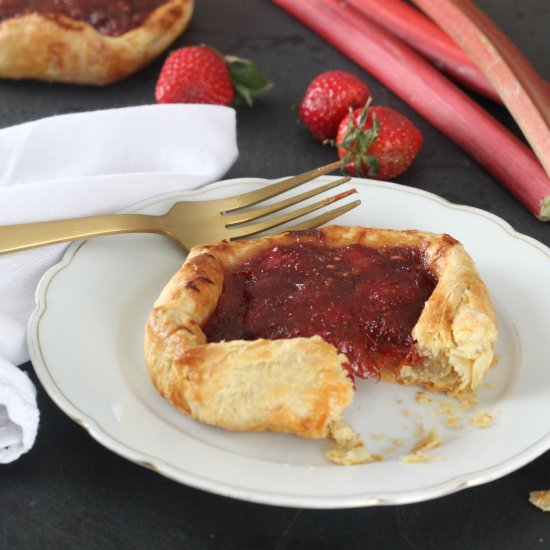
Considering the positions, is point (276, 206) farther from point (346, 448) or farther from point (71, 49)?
point (71, 49)

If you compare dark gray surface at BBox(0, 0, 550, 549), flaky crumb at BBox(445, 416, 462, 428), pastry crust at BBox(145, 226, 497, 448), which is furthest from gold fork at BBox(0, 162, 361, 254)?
flaky crumb at BBox(445, 416, 462, 428)

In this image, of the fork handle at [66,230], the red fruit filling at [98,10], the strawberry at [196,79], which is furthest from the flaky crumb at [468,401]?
the red fruit filling at [98,10]

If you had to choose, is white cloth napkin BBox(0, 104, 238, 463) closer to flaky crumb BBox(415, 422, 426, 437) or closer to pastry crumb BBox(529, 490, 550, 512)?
flaky crumb BBox(415, 422, 426, 437)

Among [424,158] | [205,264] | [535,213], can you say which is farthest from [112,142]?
[535,213]

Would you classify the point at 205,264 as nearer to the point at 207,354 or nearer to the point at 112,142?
the point at 207,354

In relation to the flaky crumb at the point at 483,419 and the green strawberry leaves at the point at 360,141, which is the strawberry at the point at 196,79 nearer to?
the green strawberry leaves at the point at 360,141

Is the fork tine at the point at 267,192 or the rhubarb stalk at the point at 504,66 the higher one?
the rhubarb stalk at the point at 504,66

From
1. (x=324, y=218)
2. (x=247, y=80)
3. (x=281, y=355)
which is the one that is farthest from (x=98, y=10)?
(x=281, y=355)
